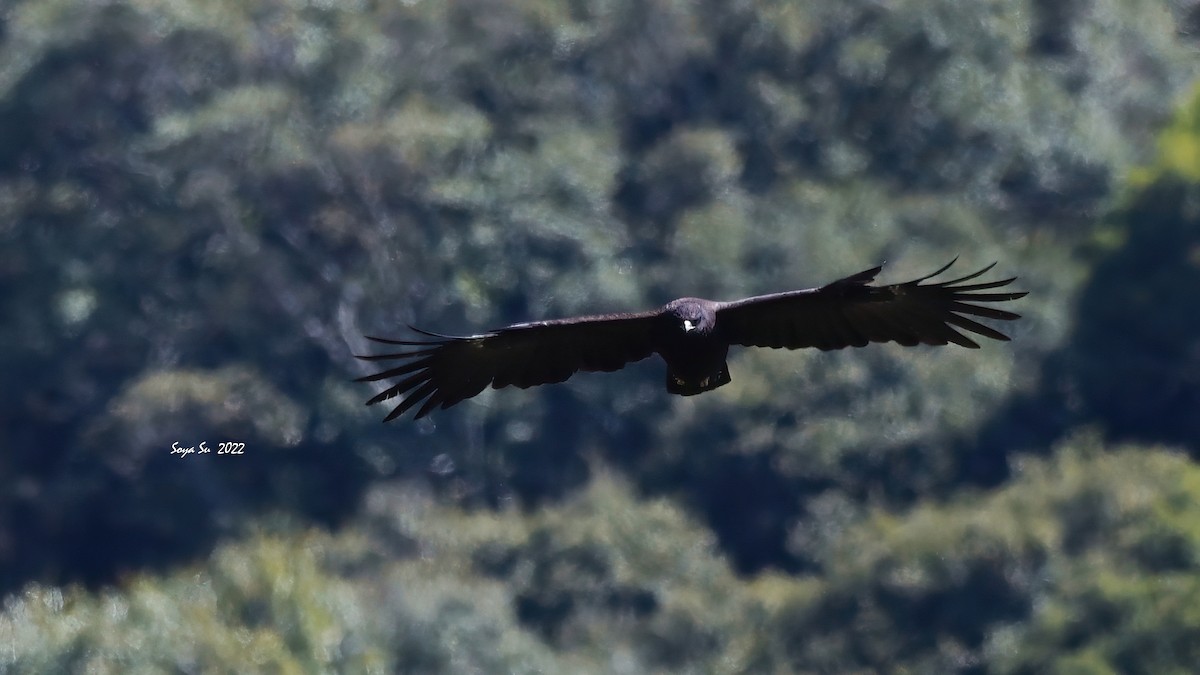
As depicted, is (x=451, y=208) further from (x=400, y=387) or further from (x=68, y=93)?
(x=400, y=387)

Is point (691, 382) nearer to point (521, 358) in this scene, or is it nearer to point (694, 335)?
point (694, 335)

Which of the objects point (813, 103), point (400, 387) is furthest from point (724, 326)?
point (813, 103)

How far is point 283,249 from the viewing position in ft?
136

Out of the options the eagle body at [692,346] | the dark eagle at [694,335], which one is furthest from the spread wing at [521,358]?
the eagle body at [692,346]

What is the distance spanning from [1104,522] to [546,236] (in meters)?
12.0

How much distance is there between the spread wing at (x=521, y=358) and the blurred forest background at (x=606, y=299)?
2082cm

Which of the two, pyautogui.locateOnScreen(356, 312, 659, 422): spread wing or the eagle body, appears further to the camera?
pyautogui.locateOnScreen(356, 312, 659, 422): spread wing

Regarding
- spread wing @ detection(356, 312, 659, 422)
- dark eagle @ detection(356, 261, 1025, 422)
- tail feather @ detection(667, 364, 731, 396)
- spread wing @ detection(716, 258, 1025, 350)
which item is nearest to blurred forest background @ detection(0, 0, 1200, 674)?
spread wing @ detection(356, 312, 659, 422)

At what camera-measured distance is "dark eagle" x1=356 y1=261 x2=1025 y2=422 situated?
42.8ft

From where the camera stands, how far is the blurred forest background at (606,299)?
3666 centimetres

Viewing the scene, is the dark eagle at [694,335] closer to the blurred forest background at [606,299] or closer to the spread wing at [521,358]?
the spread wing at [521,358]

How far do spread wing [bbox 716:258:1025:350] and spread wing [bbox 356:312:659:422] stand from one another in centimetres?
71

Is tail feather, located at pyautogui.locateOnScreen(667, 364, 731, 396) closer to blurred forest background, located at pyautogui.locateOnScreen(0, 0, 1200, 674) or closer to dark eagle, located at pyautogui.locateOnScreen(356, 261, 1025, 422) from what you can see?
dark eagle, located at pyautogui.locateOnScreen(356, 261, 1025, 422)

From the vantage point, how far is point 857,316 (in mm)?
13414
